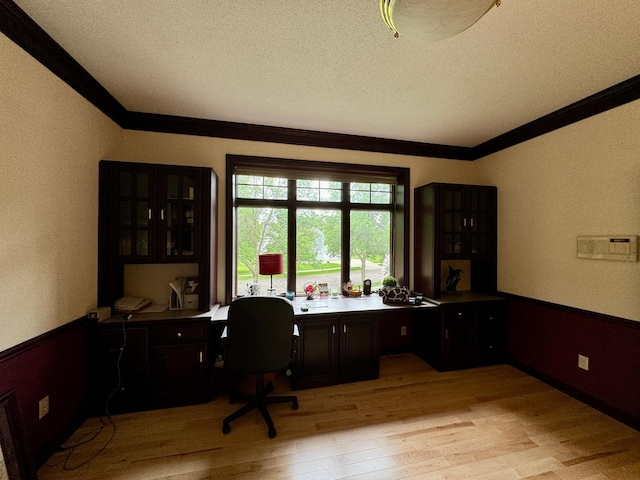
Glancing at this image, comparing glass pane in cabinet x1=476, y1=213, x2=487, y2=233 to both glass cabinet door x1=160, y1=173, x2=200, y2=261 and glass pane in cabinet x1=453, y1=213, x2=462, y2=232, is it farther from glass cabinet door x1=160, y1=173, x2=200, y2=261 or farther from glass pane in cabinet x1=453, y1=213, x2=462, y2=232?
glass cabinet door x1=160, y1=173, x2=200, y2=261

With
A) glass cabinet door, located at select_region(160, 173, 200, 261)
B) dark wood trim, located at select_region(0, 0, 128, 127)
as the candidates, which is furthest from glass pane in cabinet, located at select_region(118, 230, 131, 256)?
dark wood trim, located at select_region(0, 0, 128, 127)

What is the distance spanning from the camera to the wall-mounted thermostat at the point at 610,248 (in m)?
2.15

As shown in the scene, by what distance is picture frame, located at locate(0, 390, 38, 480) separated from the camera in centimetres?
135

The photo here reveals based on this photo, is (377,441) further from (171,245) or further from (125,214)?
(125,214)

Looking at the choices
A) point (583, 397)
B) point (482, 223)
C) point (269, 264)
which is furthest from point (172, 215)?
point (583, 397)

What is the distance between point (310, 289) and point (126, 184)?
2.21 m

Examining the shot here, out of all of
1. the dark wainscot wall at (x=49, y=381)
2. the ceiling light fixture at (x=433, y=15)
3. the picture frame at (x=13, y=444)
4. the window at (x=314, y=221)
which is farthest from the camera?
the window at (x=314, y=221)

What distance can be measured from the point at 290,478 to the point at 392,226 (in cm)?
294

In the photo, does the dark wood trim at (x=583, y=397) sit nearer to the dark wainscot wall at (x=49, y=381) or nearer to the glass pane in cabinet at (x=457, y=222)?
the glass pane in cabinet at (x=457, y=222)

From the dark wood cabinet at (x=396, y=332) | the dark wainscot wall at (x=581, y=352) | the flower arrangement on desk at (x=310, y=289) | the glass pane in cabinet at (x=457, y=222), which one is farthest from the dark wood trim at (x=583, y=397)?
the flower arrangement on desk at (x=310, y=289)

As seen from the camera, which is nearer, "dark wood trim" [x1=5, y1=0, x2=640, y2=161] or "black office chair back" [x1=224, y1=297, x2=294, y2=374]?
"dark wood trim" [x1=5, y1=0, x2=640, y2=161]

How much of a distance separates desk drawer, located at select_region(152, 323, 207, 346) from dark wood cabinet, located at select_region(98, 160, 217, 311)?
231mm

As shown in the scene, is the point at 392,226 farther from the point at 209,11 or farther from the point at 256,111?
the point at 209,11

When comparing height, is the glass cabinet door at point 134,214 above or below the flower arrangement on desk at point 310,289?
above
